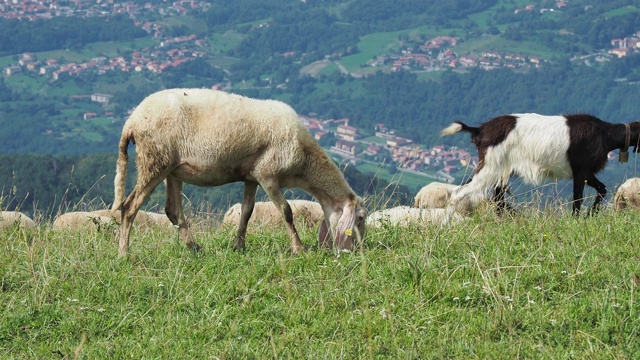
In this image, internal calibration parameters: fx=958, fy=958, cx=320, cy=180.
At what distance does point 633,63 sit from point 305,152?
13537cm

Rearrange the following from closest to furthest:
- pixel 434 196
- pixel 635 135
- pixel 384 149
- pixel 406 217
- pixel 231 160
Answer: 1. pixel 231 160
2. pixel 406 217
3. pixel 635 135
4. pixel 434 196
5. pixel 384 149

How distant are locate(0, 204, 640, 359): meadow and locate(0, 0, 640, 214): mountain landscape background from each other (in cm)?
8766

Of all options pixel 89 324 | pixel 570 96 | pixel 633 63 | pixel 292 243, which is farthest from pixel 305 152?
pixel 633 63

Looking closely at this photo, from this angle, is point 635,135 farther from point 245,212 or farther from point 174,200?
point 174,200

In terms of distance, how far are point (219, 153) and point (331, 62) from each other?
489ft

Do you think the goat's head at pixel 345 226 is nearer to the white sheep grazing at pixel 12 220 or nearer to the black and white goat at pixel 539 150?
the black and white goat at pixel 539 150

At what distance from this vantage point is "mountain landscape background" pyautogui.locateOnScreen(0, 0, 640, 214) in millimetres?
124875

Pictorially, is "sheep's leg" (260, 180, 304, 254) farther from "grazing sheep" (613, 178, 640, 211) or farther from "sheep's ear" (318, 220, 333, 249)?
"grazing sheep" (613, 178, 640, 211)

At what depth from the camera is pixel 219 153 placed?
867cm

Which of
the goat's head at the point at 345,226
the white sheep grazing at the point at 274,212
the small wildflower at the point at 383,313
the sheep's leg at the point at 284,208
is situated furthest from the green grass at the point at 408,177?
the small wildflower at the point at 383,313

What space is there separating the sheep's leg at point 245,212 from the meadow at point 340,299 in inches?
7.2

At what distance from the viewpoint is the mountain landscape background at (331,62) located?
12488 centimetres

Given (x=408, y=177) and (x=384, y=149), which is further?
(x=384, y=149)

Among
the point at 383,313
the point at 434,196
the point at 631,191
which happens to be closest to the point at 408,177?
the point at 434,196
